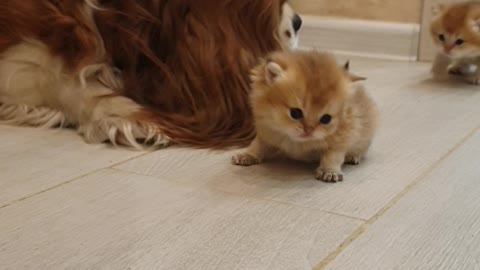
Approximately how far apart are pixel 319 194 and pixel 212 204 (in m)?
0.18

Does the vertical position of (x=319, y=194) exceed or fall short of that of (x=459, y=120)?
it exceeds it

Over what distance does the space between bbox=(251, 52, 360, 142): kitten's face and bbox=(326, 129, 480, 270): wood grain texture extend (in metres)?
0.19

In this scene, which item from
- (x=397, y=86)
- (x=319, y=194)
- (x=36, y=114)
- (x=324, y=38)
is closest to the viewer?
(x=319, y=194)

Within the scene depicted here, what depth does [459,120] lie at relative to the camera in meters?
1.60

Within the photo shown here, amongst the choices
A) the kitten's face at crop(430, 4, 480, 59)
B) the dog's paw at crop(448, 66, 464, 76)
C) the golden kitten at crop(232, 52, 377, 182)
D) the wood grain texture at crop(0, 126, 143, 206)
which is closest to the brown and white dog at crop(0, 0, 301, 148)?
the wood grain texture at crop(0, 126, 143, 206)

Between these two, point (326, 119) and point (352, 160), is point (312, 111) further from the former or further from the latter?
point (352, 160)

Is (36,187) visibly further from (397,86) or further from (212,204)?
(397,86)

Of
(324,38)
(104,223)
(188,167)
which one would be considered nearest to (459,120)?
(188,167)

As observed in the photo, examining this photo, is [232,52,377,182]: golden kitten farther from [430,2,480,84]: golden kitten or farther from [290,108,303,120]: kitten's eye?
[430,2,480,84]: golden kitten

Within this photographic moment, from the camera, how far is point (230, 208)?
1.04 meters

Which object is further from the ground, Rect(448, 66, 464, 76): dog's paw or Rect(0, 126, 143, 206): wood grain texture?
Rect(0, 126, 143, 206): wood grain texture

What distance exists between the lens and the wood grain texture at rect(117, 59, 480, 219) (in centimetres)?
109

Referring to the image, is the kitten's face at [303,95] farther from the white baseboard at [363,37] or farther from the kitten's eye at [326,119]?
the white baseboard at [363,37]

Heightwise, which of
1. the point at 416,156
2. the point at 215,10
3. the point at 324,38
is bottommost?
the point at 324,38
